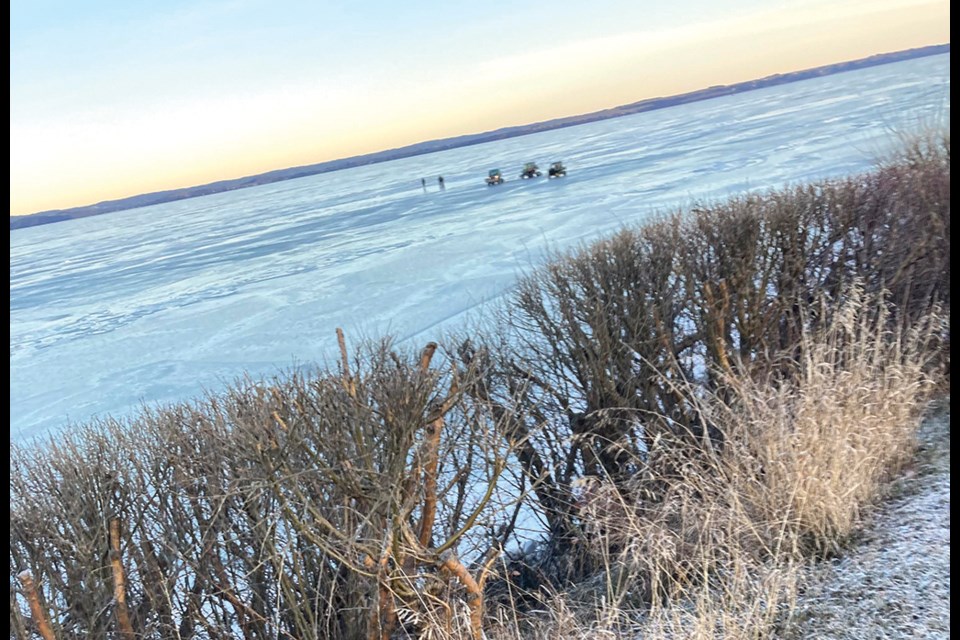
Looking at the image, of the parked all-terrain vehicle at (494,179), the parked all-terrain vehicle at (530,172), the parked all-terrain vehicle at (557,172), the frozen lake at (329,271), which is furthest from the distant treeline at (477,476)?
the parked all-terrain vehicle at (530,172)

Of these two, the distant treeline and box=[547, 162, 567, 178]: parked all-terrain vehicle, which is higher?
box=[547, 162, 567, 178]: parked all-terrain vehicle

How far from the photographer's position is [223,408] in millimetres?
6324

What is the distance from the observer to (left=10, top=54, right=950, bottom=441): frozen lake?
1429cm

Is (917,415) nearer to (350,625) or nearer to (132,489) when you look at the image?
(350,625)

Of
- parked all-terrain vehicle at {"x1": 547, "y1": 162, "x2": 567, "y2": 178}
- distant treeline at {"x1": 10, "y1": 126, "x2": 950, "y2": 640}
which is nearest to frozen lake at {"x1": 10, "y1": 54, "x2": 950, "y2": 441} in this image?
parked all-terrain vehicle at {"x1": 547, "y1": 162, "x2": 567, "y2": 178}

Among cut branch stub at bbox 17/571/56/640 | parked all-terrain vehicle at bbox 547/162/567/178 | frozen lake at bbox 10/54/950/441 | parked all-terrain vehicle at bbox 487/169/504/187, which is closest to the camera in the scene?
cut branch stub at bbox 17/571/56/640

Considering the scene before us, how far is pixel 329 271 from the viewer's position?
2280 cm

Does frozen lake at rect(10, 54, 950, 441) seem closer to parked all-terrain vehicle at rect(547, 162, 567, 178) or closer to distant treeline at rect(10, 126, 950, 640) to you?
parked all-terrain vehicle at rect(547, 162, 567, 178)

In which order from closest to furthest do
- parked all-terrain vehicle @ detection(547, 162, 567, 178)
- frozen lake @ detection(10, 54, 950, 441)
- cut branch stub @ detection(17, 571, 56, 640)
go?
cut branch stub @ detection(17, 571, 56, 640) → frozen lake @ detection(10, 54, 950, 441) → parked all-terrain vehicle @ detection(547, 162, 567, 178)

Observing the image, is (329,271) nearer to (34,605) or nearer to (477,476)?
(477,476)

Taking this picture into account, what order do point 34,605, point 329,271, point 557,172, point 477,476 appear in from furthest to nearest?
1. point 557,172
2. point 329,271
3. point 477,476
4. point 34,605

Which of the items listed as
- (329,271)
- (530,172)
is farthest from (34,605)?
(530,172)

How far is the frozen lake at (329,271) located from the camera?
14.3 m

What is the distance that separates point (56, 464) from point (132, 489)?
22.4 inches
